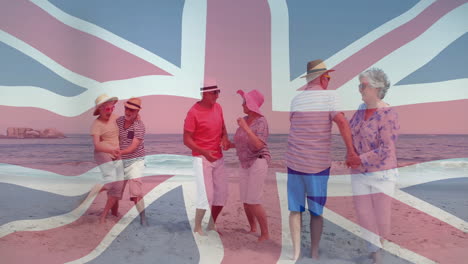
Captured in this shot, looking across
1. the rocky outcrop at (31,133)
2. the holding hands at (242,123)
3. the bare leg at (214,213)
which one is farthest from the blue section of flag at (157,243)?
the rocky outcrop at (31,133)

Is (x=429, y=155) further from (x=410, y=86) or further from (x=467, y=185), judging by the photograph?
(x=410, y=86)

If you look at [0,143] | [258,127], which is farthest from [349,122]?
[0,143]

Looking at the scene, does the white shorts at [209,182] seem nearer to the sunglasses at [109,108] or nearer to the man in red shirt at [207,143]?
the man in red shirt at [207,143]

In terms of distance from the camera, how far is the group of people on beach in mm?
3139

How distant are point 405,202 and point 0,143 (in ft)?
61.8

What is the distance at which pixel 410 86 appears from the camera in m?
3.91

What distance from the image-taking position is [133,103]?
4.23 m

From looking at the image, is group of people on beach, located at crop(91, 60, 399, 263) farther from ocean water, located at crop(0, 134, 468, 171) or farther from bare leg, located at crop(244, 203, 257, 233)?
ocean water, located at crop(0, 134, 468, 171)

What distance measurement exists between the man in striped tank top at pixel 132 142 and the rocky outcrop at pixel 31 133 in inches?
543

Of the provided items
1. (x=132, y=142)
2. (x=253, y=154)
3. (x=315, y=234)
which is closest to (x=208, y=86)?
(x=253, y=154)

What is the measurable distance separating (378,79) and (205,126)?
1641 millimetres

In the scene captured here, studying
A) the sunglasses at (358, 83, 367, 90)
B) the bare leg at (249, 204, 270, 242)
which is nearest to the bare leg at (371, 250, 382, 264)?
the bare leg at (249, 204, 270, 242)

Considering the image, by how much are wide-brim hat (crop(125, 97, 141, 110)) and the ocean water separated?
10110 millimetres

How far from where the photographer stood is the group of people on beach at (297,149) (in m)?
3.14
